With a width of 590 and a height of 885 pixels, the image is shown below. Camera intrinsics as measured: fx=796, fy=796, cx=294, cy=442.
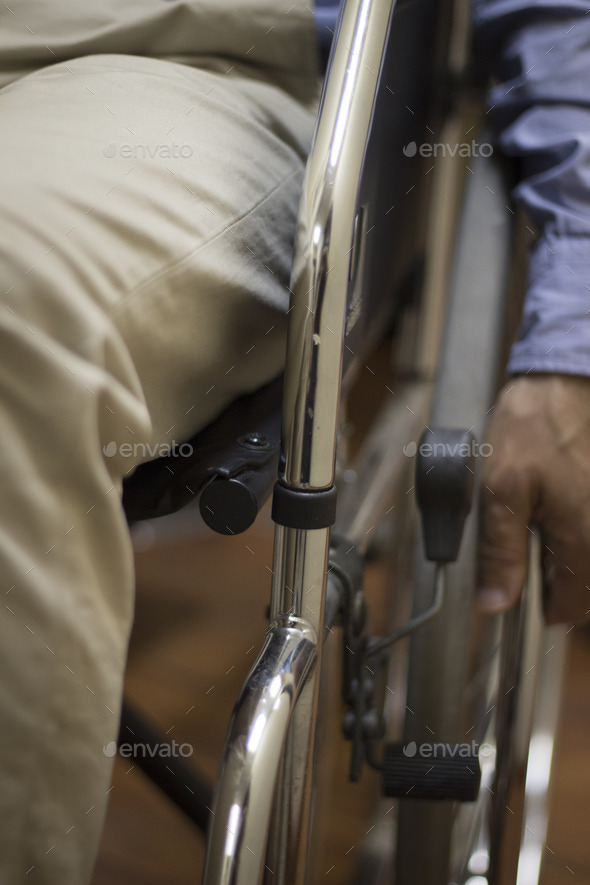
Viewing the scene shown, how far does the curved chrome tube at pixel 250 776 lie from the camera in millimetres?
311

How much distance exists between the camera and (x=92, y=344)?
29cm

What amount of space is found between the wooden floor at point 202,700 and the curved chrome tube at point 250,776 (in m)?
0.44

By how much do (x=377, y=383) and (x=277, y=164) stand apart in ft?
3.44

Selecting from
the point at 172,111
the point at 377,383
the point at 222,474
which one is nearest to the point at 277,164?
the point at 172,111

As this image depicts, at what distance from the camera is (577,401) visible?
18.8 inches

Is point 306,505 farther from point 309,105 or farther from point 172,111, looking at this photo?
point 309,105

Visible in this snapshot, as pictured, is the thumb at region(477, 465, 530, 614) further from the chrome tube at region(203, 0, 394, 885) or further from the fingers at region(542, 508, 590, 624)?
the chrome tube at region(203, 0, 394, 885)
